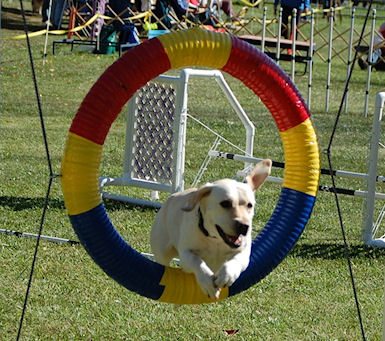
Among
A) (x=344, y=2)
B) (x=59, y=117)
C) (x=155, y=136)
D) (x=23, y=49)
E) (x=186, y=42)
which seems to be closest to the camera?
(x=186, y=42)

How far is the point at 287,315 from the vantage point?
18.2ft

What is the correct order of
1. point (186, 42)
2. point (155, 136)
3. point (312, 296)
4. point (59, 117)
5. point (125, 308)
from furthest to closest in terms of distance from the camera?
point (59, 117) → point (155, 136) → point (312, 296) → point (125, 308) → point (186, 42)

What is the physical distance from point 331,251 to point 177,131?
5.83ft

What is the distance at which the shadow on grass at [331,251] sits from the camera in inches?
269

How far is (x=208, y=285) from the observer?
3.86 meters

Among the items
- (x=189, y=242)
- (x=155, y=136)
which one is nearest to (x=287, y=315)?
(x=189, y=242)

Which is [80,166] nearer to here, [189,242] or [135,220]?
[189,242]

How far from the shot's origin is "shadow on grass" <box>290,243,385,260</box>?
682cm

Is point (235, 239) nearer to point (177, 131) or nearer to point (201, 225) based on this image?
point (201, 225)

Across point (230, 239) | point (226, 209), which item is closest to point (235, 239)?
point (230, 239)

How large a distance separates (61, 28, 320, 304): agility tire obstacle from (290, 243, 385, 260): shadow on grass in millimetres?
2338

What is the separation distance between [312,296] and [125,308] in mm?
1337

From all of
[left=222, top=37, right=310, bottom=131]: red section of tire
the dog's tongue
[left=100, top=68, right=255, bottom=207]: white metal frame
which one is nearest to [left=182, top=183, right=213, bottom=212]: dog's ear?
the dog's tongue

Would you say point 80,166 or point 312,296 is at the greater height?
point 80,166
